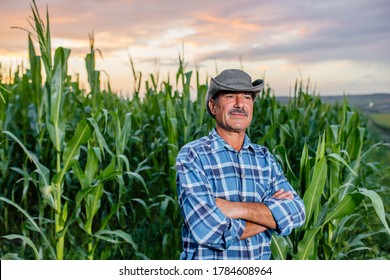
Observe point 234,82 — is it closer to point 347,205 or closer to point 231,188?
point 231,188

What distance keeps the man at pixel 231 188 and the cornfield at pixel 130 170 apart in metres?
0.35

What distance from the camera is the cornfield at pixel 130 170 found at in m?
2.64

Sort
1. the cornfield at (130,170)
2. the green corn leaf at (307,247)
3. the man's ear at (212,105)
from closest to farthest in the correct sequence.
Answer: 1. the man's ear at (212,105)
2. the green corn leaf at (307,247)
3. the cornfield at (130,170)

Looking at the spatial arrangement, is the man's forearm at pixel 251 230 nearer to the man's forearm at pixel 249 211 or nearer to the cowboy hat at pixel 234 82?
the man's forearm at pixel 249 211

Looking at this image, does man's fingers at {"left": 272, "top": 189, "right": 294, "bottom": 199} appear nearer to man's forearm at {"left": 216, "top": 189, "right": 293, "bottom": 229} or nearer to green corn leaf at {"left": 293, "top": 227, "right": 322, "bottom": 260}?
man's forearm at {"left": 216, "top": 189, "right": 293, "bottom": 229}

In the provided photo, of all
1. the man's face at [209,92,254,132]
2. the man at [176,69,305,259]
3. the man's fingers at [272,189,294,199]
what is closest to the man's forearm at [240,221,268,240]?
the man at [176,69,305,259]

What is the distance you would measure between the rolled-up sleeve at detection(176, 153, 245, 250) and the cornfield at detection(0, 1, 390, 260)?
556mm

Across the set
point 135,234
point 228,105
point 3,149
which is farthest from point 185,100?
point 228,105

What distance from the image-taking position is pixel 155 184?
419 centimetres

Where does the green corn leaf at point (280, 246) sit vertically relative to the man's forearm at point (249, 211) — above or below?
below

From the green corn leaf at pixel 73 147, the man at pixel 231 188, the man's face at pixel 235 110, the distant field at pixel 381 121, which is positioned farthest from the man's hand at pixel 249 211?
the distant field at pixel 381 121

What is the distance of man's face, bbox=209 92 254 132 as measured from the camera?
76.9 inches

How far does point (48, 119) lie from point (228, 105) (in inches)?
49.1
